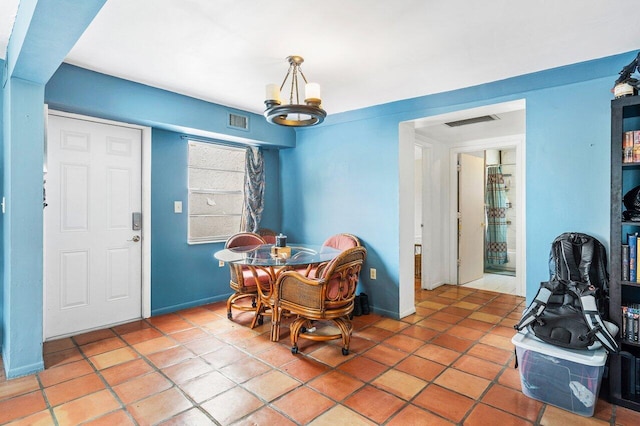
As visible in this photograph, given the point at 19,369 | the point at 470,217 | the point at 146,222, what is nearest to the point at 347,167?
the point at 146,222

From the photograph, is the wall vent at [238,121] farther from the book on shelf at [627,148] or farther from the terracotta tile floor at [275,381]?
the book on shelf at [627,148]

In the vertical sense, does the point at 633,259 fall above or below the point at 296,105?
below

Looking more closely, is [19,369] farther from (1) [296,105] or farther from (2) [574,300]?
(2) [574,300]

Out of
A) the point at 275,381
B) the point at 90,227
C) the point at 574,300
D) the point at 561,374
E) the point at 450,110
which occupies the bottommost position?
the point at 275,381

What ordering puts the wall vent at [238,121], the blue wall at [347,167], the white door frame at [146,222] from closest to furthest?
the blue wall at [347,167]
the white door frame at [146,222]
the wall vent at [238,121]

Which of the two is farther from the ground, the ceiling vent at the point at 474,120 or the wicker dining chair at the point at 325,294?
the ceiling vent at the point at 474,120

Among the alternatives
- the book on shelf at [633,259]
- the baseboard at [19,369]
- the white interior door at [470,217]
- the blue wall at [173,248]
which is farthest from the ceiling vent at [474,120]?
the baseboard at [19,369]

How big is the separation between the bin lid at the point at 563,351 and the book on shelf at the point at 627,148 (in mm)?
1188

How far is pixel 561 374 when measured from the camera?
2025mm

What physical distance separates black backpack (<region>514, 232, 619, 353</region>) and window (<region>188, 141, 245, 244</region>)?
3.34 meters

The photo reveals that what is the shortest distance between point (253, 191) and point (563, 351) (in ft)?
11.7

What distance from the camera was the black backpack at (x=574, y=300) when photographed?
1.97 meters

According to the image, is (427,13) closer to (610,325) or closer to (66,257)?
(610,325)

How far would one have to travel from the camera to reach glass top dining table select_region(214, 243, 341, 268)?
2.73m
